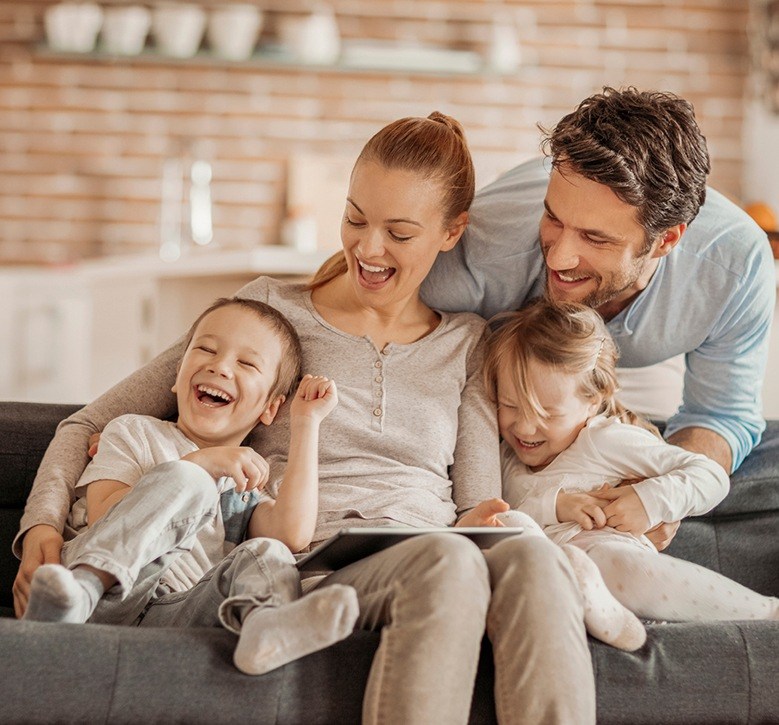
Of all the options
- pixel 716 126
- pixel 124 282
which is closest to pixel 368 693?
pixel 124 282

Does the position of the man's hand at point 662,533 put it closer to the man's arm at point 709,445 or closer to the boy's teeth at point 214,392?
the man's arm at point 709,445

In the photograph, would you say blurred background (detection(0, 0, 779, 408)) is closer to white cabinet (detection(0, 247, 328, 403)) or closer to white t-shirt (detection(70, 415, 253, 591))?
white cabinet (detection(0, 247, 328, 403))

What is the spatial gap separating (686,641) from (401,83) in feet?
11.9

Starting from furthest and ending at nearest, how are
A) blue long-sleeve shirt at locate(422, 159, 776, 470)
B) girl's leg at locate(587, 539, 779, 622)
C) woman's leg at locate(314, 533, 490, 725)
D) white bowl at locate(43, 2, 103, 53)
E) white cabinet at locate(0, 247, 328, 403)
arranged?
white bowl at locate(43, 2, 103, 53), white cabinet at locate(0, 247, 328, 403), blue long-sleeve shirt at locate(422, 159, 776, 470), girl's leg at locate(587, 539, 779, 622), woman's leg at locate(314, 533, 490, 725)

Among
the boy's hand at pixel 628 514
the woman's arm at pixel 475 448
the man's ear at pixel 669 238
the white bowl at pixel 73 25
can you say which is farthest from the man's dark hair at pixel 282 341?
the white bowl at pixel 73 25

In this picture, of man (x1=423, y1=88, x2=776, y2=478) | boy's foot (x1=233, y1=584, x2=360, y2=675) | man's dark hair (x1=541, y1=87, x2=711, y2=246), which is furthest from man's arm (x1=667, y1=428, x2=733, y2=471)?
boy's foot (x1=233, y1=584, x2=360, y2=675)

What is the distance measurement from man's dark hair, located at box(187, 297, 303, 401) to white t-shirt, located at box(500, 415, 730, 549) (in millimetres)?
435

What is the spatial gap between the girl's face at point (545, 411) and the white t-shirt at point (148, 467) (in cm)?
51

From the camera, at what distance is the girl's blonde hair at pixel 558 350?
194 cm

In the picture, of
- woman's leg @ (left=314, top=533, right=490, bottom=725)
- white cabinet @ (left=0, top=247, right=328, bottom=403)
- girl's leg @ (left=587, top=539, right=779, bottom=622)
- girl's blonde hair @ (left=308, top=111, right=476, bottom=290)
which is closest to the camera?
woman's leg @ (left=314, top=533, right=490, bottom=725)

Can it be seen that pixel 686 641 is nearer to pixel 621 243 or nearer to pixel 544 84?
pixel 621 243

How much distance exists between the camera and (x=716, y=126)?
195 inches

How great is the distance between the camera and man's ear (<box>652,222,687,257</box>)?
6.68 ft

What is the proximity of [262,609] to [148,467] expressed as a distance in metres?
0.39
